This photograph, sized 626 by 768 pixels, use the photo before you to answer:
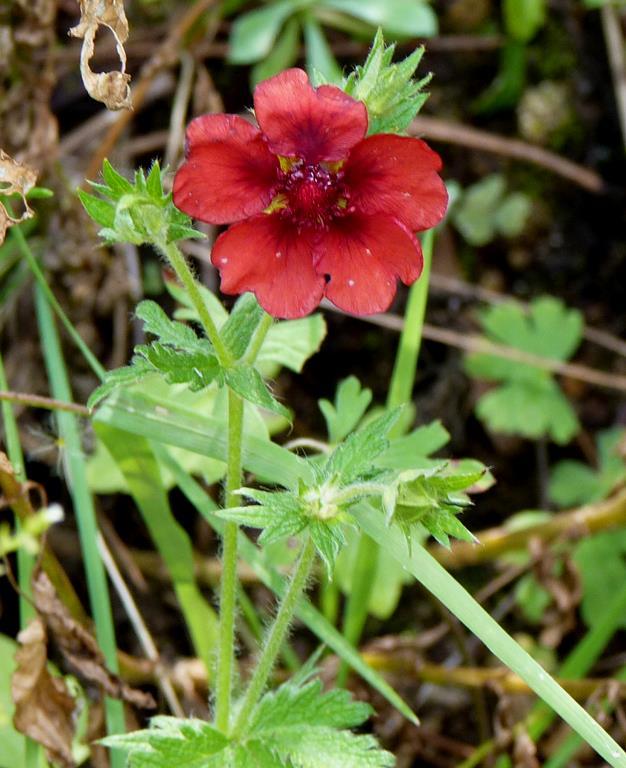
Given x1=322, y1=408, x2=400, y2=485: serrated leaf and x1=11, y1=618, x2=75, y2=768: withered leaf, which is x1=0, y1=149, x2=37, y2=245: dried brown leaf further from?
x1=11, y1=618, x2=75, y2=768: withered leaf

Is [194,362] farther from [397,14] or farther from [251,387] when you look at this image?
[397,14]

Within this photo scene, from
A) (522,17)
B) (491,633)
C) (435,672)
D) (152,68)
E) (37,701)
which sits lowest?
(435,672)

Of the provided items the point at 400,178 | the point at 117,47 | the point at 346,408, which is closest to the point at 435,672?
the point at 346,408

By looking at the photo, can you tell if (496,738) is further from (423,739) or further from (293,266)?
(293,266)

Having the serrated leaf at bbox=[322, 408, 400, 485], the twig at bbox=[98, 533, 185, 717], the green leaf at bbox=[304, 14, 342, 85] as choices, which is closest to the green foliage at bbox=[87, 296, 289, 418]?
the serrated leaf at bbox=[322, 408, 400, 485]

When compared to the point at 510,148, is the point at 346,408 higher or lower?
lower
